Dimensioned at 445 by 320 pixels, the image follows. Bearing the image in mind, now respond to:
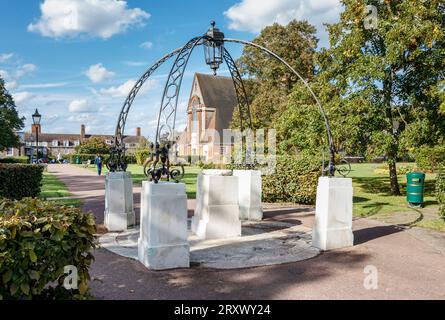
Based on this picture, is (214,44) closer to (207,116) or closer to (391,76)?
(391,76)

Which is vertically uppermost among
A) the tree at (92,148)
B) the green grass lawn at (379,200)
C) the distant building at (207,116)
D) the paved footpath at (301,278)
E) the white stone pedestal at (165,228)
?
the distant building at (207,116)

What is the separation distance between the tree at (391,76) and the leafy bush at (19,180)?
40.0 ft

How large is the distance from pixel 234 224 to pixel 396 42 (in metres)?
10.5

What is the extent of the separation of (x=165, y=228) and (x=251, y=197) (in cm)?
497

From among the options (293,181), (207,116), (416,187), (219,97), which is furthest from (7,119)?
(416,187)

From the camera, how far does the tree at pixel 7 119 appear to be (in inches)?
1203

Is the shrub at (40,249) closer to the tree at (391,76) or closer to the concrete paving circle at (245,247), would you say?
the concrete paving circle at (245,247)

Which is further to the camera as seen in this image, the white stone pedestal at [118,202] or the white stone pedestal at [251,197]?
the white stone pedestal at [251,197]

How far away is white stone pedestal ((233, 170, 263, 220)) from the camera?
35.0 ft

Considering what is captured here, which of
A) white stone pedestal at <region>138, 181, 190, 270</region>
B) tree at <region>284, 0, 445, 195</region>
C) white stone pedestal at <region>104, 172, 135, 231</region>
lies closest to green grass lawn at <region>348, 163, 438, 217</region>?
tree at <region>284, 0, 445, 195</region>

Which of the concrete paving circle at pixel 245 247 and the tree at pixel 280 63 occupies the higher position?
the tree at pixel 280 63

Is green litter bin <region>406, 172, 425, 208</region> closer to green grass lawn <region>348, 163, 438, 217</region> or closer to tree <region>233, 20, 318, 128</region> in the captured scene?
green grass lawn <region>348, 163, 438, 217</region>

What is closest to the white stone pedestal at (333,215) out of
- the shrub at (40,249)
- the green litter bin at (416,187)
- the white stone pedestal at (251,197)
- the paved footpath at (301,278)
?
the paved footpath at (301,278)

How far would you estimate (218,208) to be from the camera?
27.6ft
